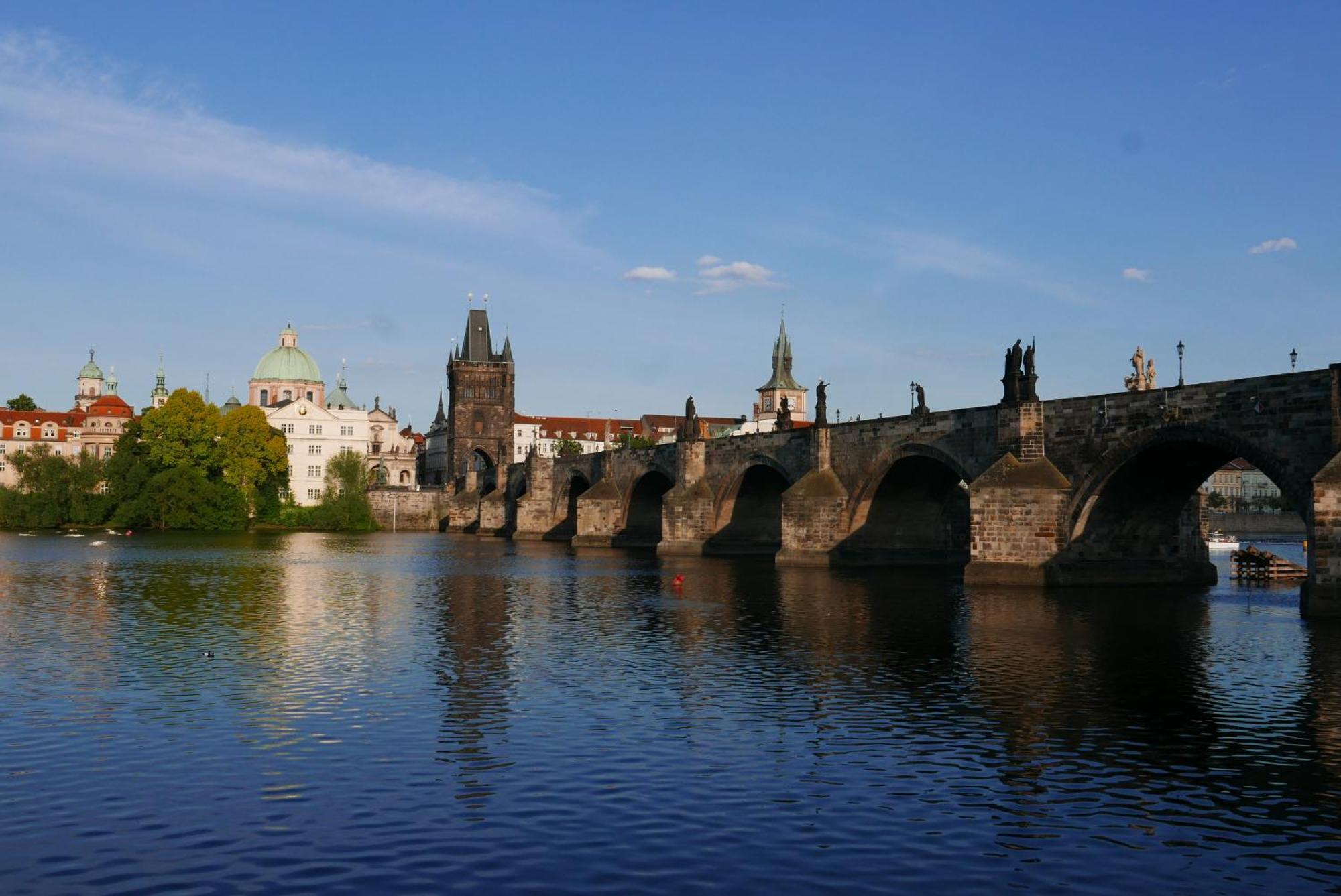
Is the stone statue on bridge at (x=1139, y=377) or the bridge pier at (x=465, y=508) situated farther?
the bridge pier at (x=465, y=508)

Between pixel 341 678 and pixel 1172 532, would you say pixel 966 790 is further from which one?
pixel 1172 532

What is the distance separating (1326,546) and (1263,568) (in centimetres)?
2082

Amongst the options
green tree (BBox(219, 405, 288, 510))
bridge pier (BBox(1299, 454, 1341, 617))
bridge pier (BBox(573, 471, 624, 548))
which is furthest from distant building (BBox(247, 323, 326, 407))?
bridge pier (BBox(1299, 454, 1341, 617))

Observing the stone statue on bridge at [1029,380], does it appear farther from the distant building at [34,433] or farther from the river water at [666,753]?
the distant building at [34,433]

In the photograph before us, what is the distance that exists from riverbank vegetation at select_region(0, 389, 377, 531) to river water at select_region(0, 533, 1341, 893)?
79444 millimetres

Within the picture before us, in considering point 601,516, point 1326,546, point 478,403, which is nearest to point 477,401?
point 478,403

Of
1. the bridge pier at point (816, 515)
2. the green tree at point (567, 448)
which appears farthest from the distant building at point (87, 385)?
the bridge pier at point (816, 515)

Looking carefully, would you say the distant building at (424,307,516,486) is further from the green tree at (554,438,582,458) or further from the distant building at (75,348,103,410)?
the distant building at (75,348,103,410)

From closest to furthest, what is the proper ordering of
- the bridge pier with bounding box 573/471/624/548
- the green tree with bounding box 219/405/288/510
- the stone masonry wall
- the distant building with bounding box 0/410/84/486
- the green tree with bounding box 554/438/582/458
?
1. the bridge pier with bounding box 573/471/624/548
2. the green tree with bounding box 219/405/288/510
3. the stone masonry wall
4. the distant building with bounding box 0/410/84/486
5. the green tree with bounding box 554/438/582/458

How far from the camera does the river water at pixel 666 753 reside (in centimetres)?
1041

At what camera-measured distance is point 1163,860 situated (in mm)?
10609

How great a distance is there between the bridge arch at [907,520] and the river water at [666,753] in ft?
67.6

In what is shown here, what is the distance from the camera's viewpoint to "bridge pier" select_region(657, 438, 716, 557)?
Answer: 6631 centimetres

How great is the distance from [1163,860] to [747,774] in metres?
4.59
